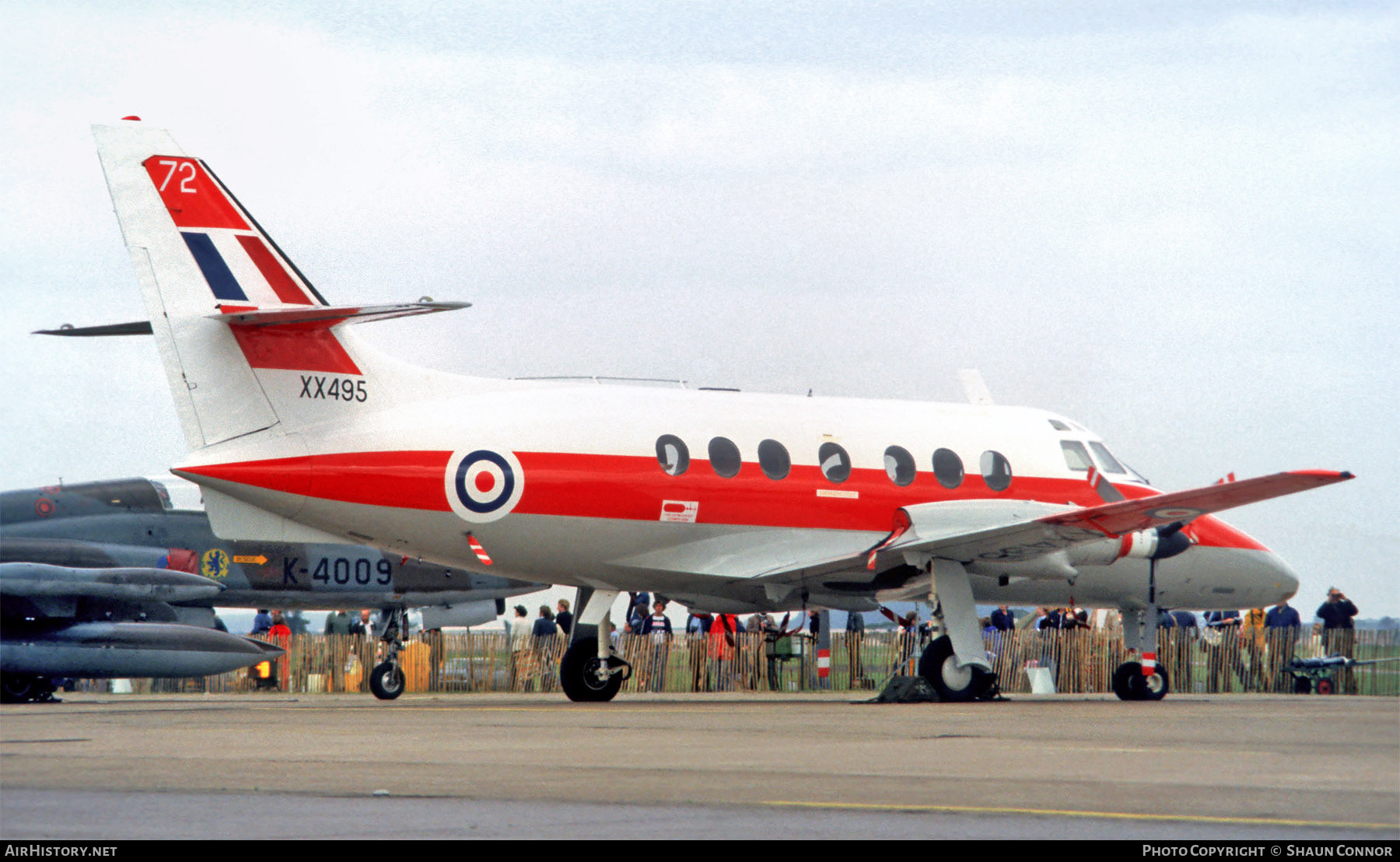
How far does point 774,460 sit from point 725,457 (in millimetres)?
680

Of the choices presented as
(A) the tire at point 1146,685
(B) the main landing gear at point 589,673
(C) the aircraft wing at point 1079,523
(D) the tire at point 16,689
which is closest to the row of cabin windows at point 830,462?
(C) the aircraft wing at point 1079,523

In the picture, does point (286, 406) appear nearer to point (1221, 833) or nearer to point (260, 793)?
point (260, 793)

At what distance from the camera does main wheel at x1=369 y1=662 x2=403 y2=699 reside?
21922mm

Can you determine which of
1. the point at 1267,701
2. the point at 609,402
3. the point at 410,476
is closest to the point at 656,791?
the point at 410,476

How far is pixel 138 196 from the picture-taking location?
631 inches

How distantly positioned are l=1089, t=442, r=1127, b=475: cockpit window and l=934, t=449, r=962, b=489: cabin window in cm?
258

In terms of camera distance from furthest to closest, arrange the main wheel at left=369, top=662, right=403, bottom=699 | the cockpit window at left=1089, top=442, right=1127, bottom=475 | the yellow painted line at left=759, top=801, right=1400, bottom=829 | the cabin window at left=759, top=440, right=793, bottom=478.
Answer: the main wheel at left=369, top=662, right=403, bottom=699 → the cockpit window at left=1089, top=442, right=1127, bottom=475 → the cabin window at left=759, top=440, right=793, bottom=478 → the yellow painted line at left=759, top=801, right=1400, bottom=829

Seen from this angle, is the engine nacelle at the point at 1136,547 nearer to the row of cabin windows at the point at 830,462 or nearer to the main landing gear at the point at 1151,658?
the main landing gear at the point at 1151,658

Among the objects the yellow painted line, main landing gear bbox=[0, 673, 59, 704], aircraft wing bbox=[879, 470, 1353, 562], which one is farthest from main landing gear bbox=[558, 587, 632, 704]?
the yellow painted line

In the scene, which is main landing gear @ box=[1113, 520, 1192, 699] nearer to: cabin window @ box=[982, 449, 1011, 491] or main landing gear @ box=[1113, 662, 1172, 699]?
main landing gear @ box=[1113, 662, 1172, 699]

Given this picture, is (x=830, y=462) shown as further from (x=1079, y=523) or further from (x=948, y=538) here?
(x=1079, y=523)

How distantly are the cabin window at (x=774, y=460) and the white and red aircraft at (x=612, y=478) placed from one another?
3cm

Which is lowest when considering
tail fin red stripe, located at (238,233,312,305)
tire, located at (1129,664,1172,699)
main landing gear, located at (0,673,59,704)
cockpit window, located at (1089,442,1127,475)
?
main landing gear, located at (0,673,59,704)

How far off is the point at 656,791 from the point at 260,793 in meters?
1.96
